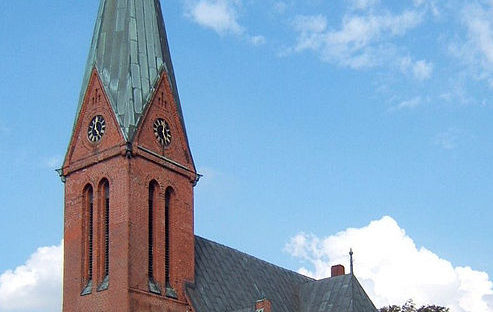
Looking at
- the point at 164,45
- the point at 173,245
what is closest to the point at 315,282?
the point at 173,245

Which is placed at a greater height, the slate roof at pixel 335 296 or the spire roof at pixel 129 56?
the spire roof at pixel 129 56

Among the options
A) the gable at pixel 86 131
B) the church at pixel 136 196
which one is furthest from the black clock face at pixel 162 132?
the gable at pixel 86 131

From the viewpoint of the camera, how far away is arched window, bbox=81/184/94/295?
52594 millimetres

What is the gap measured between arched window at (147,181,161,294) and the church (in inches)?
2.3

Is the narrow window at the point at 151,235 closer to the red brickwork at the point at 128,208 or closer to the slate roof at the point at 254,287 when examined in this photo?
the red brickwork at the point at 128,208

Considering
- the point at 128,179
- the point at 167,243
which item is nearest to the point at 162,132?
the point at 128,179

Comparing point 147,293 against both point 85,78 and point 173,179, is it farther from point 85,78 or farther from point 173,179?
point 85,78

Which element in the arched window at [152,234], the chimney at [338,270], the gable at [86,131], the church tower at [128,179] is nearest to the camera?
the church tower at [128,179]

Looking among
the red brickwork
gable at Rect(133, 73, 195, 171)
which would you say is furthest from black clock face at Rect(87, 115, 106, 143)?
gable at Rect(133, 73, 195, 171)

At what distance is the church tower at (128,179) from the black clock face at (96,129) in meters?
0.07

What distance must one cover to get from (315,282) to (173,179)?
1451 centimetres

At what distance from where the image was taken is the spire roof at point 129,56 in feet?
180

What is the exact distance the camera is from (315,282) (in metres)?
64.9

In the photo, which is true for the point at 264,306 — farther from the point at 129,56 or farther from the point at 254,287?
the point at 129,56
